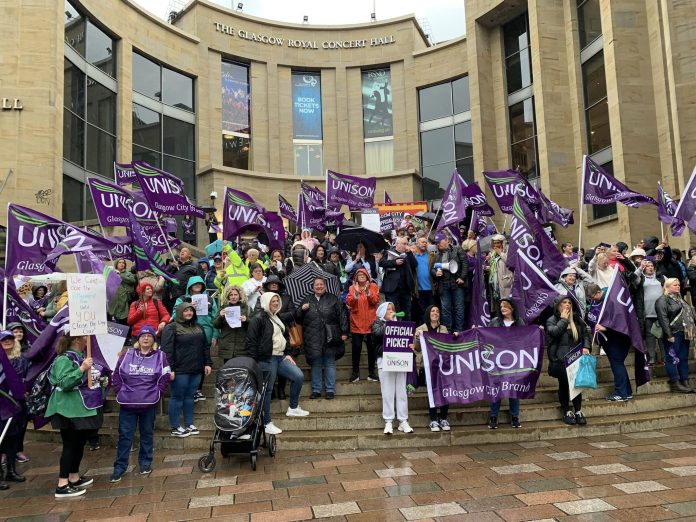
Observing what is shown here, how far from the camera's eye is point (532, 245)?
885 centimetres

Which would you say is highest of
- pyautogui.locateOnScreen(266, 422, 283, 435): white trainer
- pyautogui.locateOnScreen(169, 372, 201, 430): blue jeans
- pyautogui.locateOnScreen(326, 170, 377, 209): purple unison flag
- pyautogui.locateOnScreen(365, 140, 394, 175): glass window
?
pyautogui.locateOnScreen(365, 140, 394, 175): glass window

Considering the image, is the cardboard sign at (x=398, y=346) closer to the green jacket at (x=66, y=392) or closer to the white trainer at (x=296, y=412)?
the white trainer at (x=296, y=412)

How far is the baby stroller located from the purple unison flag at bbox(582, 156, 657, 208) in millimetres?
8777

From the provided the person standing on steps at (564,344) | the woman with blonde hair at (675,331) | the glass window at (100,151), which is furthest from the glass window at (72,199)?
the woman with blonde hair at (675,331)

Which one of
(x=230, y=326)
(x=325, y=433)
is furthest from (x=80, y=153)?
(x=325, y=433)

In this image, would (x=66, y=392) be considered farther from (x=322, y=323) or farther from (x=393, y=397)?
(x=393, y=397)

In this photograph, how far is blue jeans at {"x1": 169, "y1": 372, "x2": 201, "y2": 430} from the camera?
792 centimetres

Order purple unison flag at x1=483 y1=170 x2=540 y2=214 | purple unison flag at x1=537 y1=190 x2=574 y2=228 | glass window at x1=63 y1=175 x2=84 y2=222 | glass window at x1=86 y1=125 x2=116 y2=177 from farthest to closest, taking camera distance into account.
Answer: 1. glass window at x1=86 y1=125 x2=116 y2=177
2. glass window at x1=63 y1=175 x2=84 y2=222
3. purple unison flag at x1=537 y1=190 x2=574 y2=228
4. purple unison flag at x1=483 y1=170 x2=540 y2=214

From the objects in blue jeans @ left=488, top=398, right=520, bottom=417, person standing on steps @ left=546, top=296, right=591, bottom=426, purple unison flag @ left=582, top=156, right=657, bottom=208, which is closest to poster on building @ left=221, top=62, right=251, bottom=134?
purple unison flag @ left=582, top=156, right=657, bottom=208

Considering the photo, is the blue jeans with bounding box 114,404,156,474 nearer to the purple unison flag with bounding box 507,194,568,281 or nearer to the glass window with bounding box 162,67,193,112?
the purple unison flag with bounding box 507,194,568,281

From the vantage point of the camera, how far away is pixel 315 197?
55.6 feet

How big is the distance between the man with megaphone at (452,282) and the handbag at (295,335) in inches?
109

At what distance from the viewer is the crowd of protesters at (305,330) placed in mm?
6746

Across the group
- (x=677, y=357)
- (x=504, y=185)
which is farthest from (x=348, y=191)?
(x=677, y=357)
